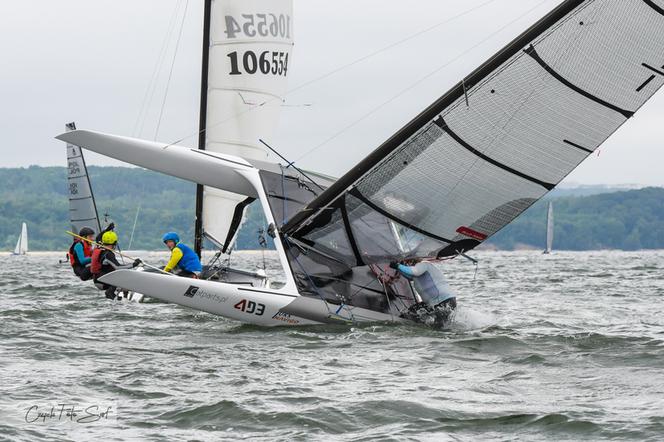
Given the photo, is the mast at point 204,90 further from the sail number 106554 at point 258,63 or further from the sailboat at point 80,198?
the sailboat at point 80,198

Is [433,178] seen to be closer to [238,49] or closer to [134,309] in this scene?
[134,309]

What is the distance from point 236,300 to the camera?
10445 millimetres

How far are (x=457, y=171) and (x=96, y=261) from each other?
164 inches

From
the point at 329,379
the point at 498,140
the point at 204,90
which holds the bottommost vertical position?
the point at 329,379

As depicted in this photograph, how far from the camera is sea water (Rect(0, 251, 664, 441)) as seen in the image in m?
6.35

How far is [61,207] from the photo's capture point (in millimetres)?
129250

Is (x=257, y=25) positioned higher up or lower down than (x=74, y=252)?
higher up

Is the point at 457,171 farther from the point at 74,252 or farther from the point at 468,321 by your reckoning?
the point at 74,252

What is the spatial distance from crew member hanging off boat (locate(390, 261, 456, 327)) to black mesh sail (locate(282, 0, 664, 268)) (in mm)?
294

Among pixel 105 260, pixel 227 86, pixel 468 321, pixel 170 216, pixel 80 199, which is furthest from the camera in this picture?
pixel 170 216

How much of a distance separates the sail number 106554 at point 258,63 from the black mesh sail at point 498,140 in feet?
17.3

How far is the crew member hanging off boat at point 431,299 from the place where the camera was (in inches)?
426

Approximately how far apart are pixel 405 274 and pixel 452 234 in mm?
705

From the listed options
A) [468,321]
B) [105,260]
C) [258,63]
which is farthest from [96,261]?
[258,63]
